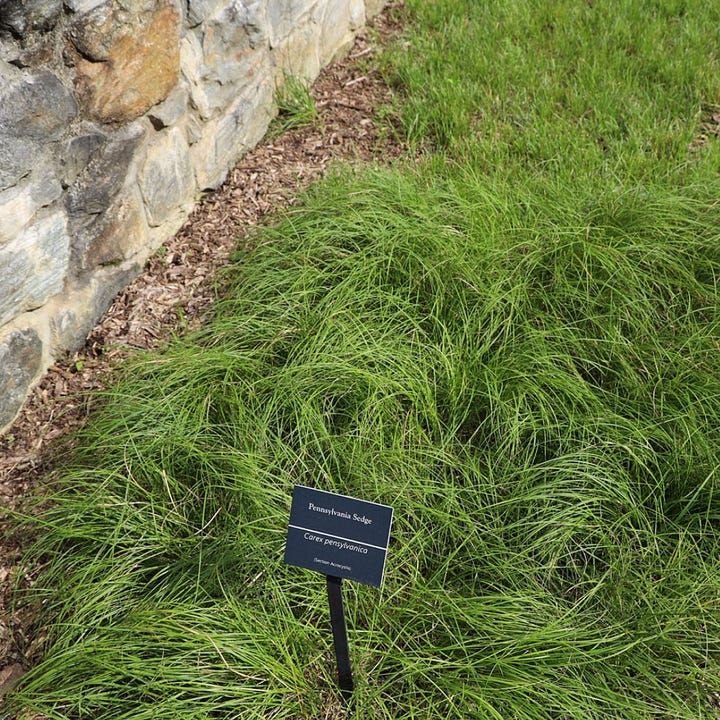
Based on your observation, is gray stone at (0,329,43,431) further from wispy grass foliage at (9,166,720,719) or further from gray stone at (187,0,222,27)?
gray stone at (187,0,222,27)

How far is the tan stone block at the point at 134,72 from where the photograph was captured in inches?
98.3

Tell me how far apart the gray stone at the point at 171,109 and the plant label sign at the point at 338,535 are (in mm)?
1748

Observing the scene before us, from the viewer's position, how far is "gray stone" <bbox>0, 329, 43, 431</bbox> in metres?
2.39

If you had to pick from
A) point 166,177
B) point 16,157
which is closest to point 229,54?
point 166,177

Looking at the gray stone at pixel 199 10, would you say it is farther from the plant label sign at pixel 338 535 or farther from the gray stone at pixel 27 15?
the plant label sign at pixel 338 535

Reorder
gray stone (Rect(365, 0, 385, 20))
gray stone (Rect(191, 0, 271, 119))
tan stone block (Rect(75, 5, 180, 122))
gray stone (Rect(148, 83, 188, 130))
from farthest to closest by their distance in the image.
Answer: gray stone (Rect(365, 0, 385, 20)), gray stone (Rect(191, 0, 271, 119)), gray stone (Rect(148, 83, 188, 130)), tan stone block (Rect(75, 5, 180, 122))

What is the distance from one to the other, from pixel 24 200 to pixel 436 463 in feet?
4.53

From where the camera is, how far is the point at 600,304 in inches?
103

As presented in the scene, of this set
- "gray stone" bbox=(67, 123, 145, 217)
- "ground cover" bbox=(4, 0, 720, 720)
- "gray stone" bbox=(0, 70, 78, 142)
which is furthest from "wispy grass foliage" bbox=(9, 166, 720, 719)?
"gray stone" bbox=(0, 70, 78, 142)

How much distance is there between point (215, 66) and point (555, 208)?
140 cm

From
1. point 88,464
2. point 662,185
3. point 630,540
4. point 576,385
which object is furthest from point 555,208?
point 88,464

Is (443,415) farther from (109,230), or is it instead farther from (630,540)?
(109,230)

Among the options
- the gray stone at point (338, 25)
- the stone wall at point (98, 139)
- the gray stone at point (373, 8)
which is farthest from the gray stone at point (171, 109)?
the gray stone at point (373, 8)

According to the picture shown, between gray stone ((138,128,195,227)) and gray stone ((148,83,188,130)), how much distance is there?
5 cm
